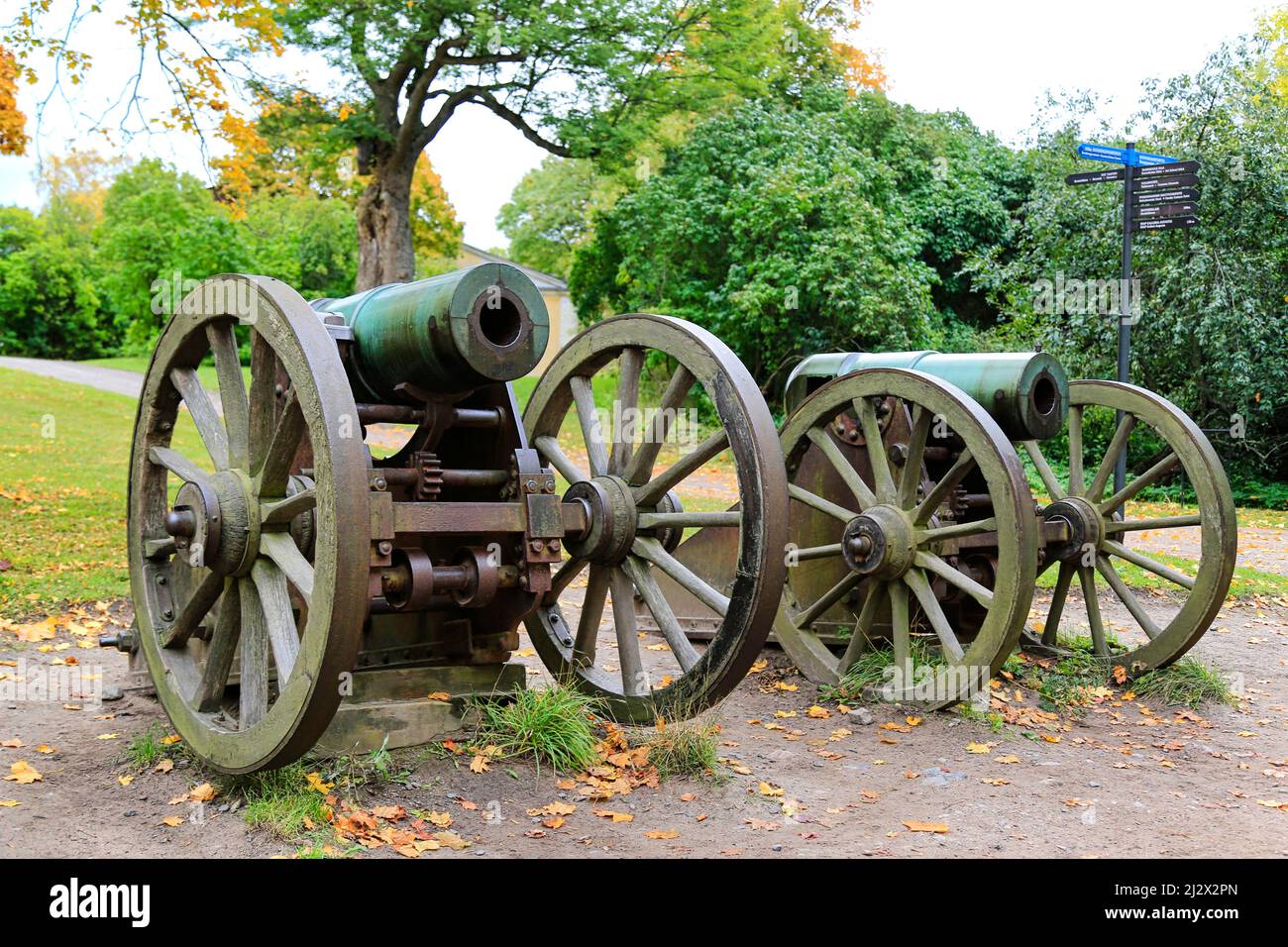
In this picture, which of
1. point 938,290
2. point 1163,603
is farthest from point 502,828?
point 938,290

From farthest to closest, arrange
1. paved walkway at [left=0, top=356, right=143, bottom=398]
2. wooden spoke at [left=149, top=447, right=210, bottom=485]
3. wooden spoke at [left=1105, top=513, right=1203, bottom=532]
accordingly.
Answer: paved walkway at [left=0, top=356, right=143, bottom=398] → wooden spoke at [left=1105, top=513, right=1203, bottom=532] → wooden spoke at [left=149, top=447, right=210, bottom=485]

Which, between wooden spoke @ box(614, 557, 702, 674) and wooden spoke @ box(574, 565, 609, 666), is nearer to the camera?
wooden spoke @ box(614, 557, 702, 674)

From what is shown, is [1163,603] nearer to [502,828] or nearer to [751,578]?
[751,578]

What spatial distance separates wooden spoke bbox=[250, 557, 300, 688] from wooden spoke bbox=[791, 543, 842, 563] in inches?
116

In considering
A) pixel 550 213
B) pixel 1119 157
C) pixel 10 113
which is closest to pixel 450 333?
pixel 1119 157

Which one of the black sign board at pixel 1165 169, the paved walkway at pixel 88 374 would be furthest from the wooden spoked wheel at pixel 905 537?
the paved walkway at pixel 88 374

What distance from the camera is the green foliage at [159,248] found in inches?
1159

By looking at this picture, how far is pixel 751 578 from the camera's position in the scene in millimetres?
4543

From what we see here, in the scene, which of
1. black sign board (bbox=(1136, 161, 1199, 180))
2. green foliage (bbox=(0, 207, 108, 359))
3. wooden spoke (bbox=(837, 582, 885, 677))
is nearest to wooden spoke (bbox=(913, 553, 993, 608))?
wooden spoke (bbox=(837, 582, 885, 677))

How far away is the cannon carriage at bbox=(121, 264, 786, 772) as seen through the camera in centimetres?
394

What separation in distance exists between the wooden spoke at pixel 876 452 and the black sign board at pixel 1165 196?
547 cm

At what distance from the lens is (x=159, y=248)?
3108cm

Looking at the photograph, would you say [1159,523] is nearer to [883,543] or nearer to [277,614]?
[883,543]

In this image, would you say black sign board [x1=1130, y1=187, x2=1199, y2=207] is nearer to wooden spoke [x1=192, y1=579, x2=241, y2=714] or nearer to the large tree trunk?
wooden spoke [x1=192, y1=579, x2=241, y2=714]
